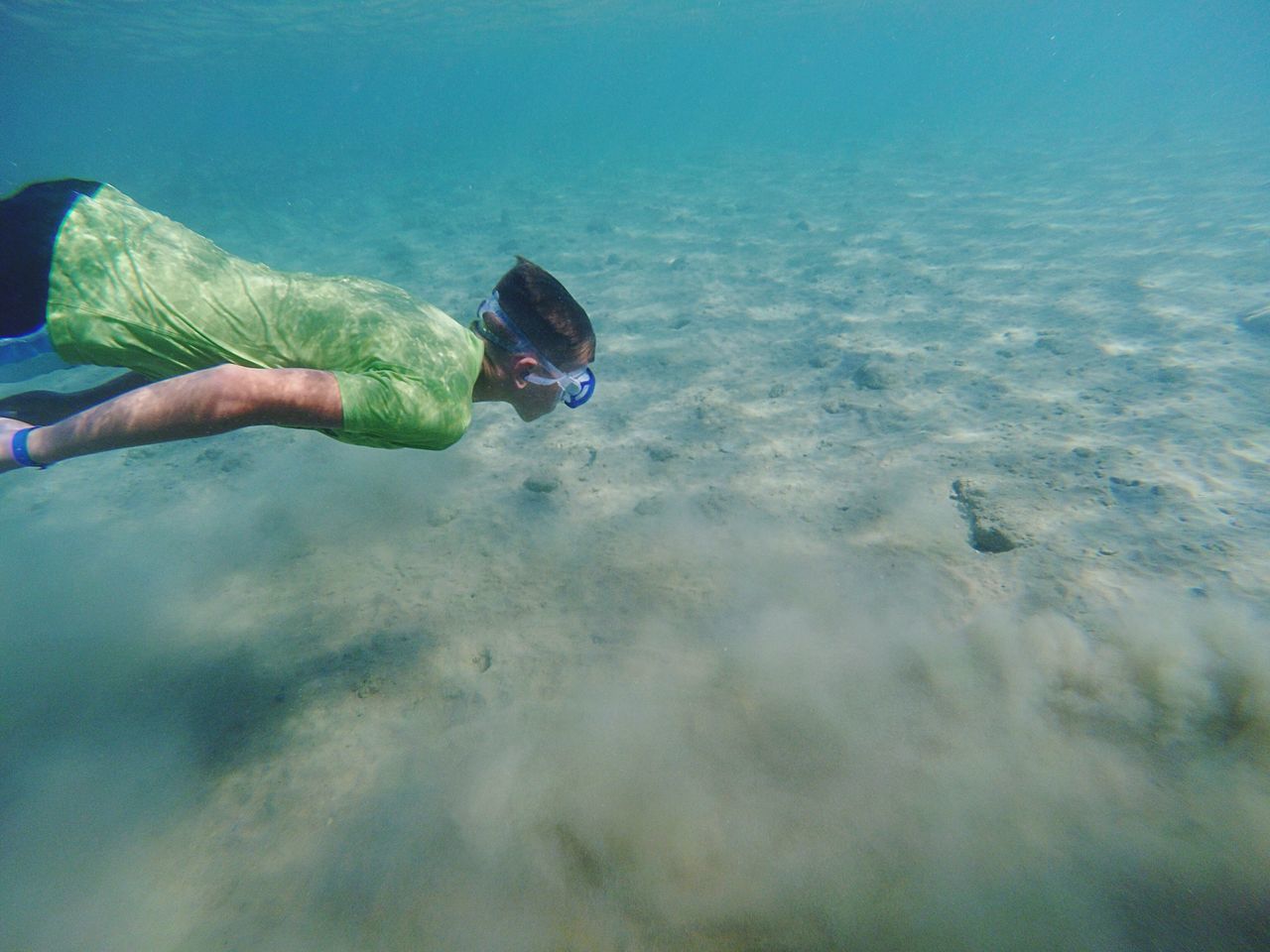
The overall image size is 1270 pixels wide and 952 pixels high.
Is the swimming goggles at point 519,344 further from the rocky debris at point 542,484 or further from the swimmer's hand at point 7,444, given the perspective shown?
the rocky debris at point 542,484

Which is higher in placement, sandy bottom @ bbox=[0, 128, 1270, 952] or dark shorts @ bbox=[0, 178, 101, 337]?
dark shorts @ bbox=[0, 178, 101, 337]

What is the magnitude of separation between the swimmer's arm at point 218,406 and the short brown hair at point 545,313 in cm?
131

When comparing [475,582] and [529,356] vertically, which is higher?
[529,356]

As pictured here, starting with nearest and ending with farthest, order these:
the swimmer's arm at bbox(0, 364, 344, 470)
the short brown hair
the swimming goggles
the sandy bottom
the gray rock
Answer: the swimmer's arm at bbox(0, 364, 344, 470) < the sandy bottom < the short brown hair < the swimming goggles < the gray rock

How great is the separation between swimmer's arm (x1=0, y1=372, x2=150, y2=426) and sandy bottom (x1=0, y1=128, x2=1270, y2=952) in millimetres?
2114

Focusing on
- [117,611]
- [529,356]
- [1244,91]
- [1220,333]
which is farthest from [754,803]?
[1244,91]

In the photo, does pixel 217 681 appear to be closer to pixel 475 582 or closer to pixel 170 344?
pixel 475 582

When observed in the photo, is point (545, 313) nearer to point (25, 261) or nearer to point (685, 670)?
point (25, 261)

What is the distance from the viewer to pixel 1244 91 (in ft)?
207

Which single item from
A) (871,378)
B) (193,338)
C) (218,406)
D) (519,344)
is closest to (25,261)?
(193,338)

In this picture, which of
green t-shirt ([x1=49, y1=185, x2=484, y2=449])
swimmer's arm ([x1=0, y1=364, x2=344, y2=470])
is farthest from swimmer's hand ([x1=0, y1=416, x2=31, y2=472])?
swimmer's arm ([x1=0, y1=364, x2=344, y2=470])

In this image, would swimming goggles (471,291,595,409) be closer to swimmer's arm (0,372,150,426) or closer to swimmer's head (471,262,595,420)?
swimmer's head (471,262,595,420)

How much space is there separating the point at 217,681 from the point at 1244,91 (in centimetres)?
10287

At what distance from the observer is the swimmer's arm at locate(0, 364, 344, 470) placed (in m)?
2.55
